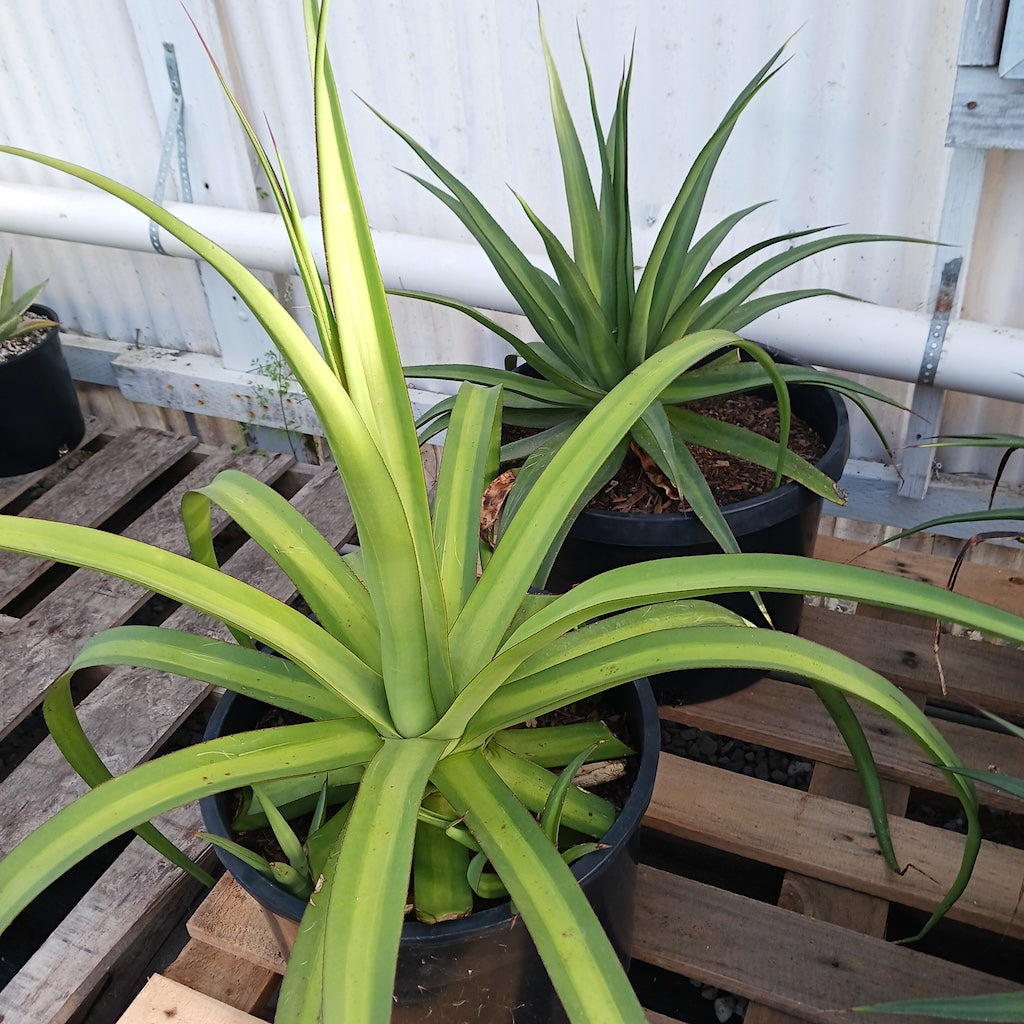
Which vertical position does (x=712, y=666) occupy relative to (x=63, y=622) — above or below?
above

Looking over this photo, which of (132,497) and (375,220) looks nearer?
(375,220)

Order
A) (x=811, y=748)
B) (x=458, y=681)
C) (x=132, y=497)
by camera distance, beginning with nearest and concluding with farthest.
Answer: (x=458, y=681) → (x=811, y=748) → (x=132, y=497)

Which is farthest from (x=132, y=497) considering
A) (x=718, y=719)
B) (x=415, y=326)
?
(x=718, y=719)

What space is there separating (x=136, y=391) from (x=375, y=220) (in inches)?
30.1

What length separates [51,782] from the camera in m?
1.33

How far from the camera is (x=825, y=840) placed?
1.05 meters

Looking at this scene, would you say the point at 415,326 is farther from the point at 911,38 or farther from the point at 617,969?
the point at 617,969

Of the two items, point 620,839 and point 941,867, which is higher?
point 620,839

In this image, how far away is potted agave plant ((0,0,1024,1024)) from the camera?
532 millimetres

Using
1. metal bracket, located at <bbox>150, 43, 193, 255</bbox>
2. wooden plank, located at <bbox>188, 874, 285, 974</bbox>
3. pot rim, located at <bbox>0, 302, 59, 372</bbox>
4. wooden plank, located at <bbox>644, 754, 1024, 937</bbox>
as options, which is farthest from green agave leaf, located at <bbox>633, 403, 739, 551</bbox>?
pot rim, located at <bbox>0, 302, 59, 372</bbox>

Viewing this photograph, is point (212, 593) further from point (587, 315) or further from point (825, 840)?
point (825, 840)

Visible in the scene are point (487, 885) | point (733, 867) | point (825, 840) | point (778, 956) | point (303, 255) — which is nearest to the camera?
point (303, 255)

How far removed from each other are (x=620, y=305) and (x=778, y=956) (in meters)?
0.72

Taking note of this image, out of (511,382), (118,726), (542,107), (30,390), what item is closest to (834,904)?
(511,382)
